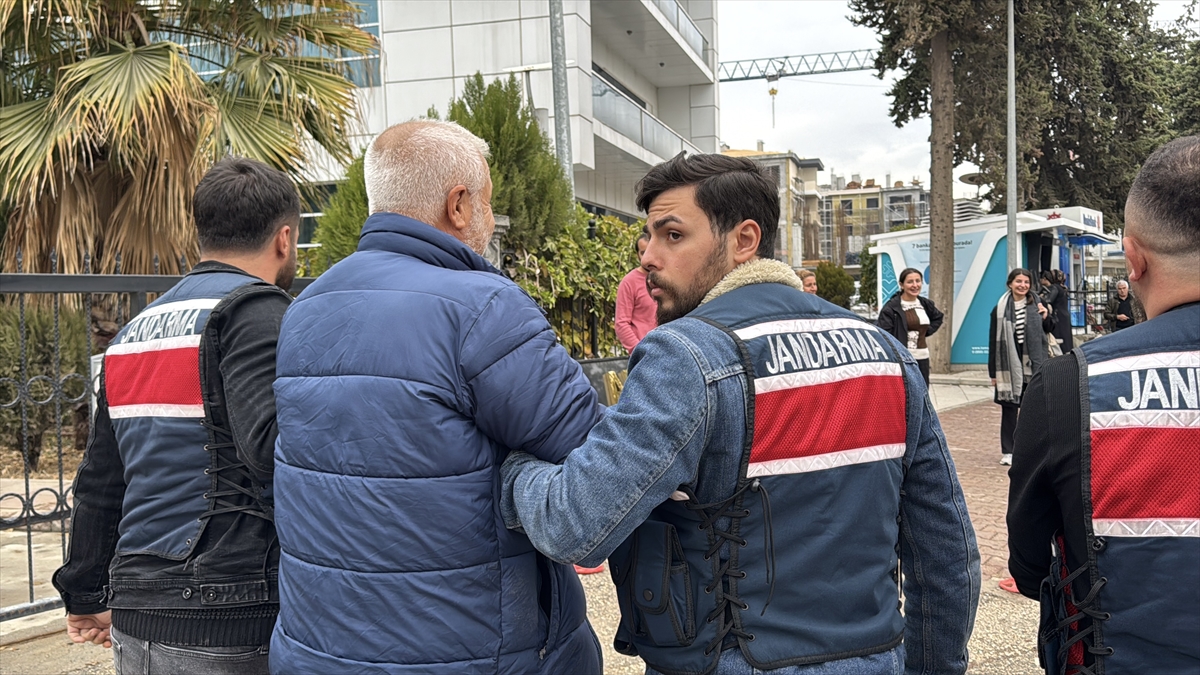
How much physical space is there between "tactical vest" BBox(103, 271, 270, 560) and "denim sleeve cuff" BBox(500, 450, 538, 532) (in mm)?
682

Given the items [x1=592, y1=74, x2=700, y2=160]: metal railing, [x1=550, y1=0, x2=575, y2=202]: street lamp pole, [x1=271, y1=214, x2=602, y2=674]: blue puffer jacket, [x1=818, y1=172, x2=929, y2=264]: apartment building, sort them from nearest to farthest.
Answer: [x1=271, y1=214, x2=602, y2=674]: blue puffer jacket, [x1=550, y1=0, x2=575, y2=202]: street lamp pole, [x1=592, y1=74, x2=700, y2=160]: metal railing, [x1=818, y1=172, x2=929, y2=264]: apartment building

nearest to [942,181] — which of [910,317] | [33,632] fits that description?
[910,317]

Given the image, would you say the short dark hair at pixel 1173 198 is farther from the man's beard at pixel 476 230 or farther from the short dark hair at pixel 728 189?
the man's beard at pixel 476 230

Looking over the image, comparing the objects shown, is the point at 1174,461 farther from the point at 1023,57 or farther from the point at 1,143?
the point at 1023,57

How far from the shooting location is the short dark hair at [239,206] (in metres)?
2.39

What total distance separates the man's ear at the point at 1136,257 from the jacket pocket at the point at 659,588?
99 cm

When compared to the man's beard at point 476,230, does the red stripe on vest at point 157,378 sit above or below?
below

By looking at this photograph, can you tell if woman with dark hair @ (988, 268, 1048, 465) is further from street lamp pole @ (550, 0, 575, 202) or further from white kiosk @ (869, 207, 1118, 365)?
white kiosk @ (869, 207, 1118, 365)

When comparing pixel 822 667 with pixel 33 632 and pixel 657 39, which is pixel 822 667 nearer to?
pixel 33 632

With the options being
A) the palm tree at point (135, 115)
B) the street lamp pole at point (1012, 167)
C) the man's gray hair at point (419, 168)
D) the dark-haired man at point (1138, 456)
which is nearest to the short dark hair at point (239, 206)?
the man's gray hair at point (419, 168)

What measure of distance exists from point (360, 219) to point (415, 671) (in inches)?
293

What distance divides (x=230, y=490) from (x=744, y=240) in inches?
51.5

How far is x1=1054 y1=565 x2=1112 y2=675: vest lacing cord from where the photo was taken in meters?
1.68

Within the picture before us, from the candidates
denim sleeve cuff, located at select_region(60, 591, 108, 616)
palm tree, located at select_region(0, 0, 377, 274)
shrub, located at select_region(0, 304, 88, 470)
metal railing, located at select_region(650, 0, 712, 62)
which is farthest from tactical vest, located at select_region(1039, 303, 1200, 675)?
metal railing, located at select_region(650, 0, 712, 62)
